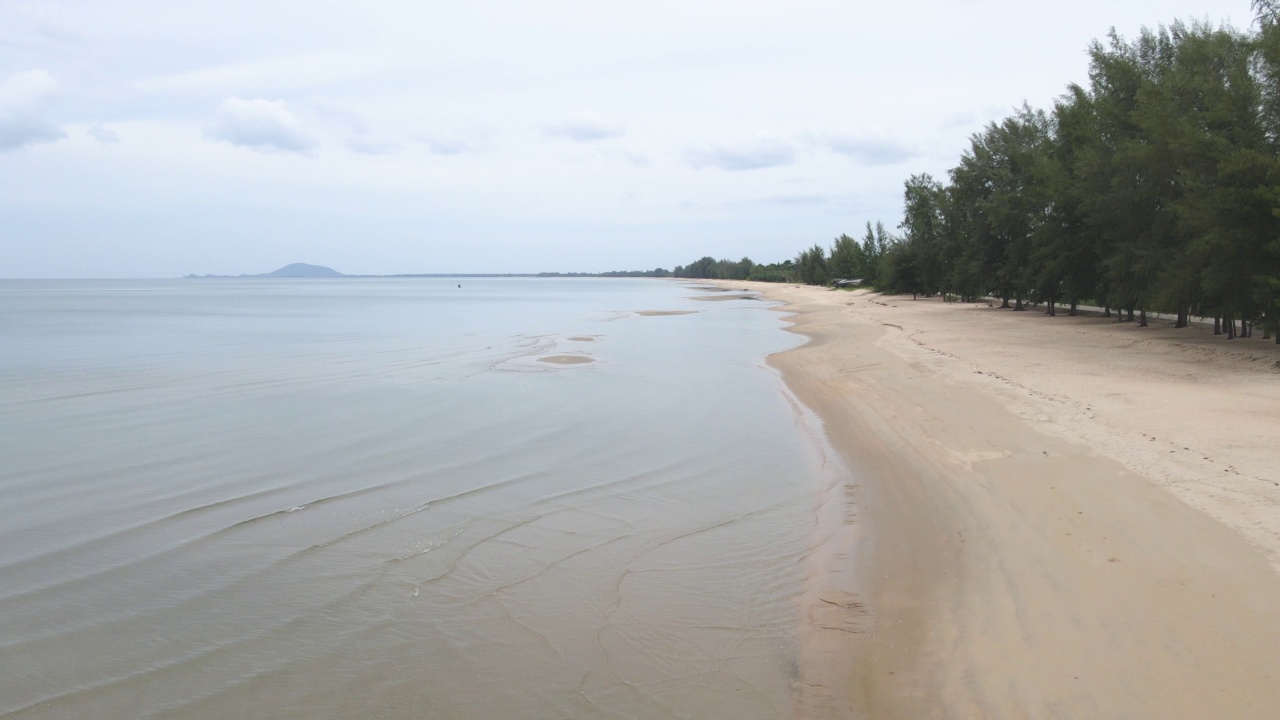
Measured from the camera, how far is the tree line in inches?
757

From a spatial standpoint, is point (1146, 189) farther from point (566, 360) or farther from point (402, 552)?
point (402, 552)

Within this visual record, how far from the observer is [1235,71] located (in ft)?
69.6

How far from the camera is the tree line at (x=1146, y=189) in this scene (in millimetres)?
19234

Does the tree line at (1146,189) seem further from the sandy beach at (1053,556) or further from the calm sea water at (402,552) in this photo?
the calm sea water at (402,552)

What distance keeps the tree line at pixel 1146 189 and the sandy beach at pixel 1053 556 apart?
5306 mm

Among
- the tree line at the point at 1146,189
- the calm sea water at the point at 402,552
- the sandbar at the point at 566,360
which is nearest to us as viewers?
the calm sea water at the point at 402,552

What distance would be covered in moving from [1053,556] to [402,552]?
6.14 m

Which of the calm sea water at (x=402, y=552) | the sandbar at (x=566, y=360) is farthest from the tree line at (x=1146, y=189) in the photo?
the sandbar at (x=566, y=360)

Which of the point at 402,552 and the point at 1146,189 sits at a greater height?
the point at 1146,189

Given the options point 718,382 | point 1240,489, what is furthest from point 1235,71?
point 1240,489

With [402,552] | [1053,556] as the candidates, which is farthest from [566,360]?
[1053,556]

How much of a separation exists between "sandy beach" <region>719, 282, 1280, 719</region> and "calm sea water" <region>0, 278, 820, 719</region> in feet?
2.21

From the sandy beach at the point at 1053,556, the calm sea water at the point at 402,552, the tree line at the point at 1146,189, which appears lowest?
the calm sea water at the point at 402,552

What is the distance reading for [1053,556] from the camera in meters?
7.12
